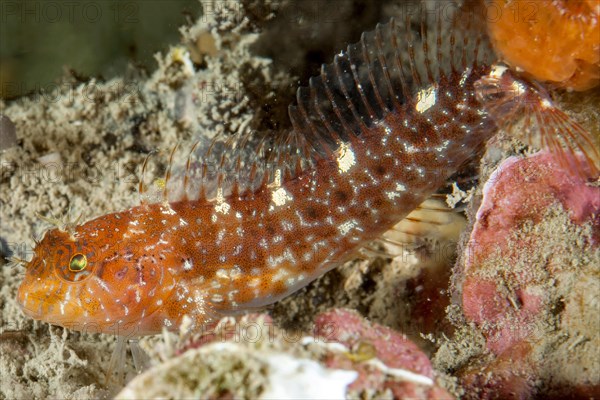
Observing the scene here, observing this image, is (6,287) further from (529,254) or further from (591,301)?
(591,301)

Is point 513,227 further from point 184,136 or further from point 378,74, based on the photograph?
point 184,136

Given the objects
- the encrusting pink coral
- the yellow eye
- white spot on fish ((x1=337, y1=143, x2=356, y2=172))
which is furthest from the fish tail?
the yellow eye

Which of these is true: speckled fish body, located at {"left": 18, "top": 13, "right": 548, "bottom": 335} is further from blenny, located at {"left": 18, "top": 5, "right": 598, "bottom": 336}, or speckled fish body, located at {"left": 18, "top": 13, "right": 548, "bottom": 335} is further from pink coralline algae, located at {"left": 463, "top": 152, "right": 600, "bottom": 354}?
pink coralline algae, located at {"left": 463, "top": 152, "right": 600, "bottom": 354}

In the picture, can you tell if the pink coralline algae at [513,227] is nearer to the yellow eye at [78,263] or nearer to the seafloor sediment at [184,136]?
the seafloor sediment at [184,136]

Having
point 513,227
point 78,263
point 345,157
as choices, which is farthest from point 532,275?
point 78,263

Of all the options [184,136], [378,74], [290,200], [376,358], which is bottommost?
[376,358]

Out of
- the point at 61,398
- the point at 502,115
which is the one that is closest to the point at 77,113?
the point at 61,398
